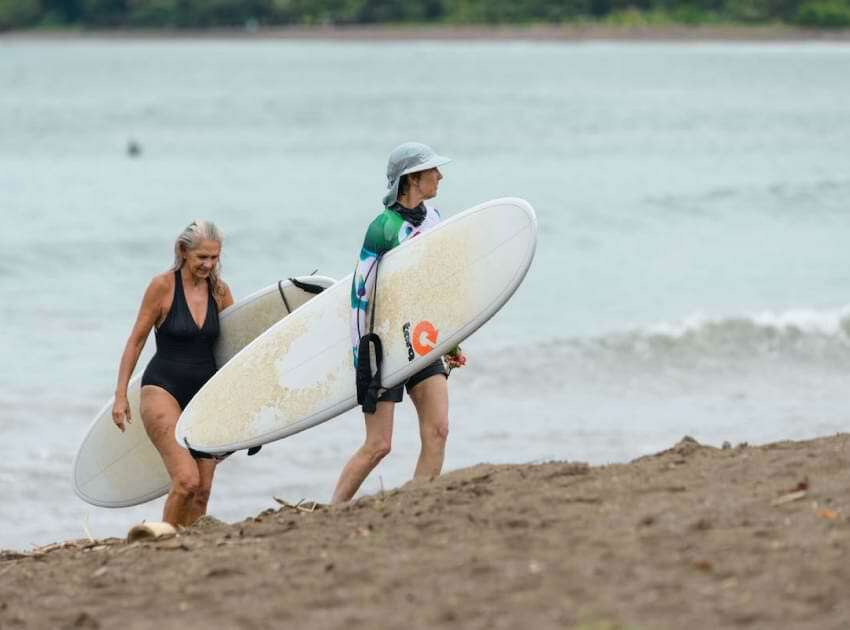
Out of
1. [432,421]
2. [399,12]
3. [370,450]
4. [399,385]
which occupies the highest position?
[399,385]

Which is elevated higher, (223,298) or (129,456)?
(223,298)

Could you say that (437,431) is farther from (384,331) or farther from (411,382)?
(384,331)

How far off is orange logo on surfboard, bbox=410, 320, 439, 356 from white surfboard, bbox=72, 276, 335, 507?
80 centimetres

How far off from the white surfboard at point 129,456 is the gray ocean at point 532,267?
1720 mm

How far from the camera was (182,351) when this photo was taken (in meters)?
6.82

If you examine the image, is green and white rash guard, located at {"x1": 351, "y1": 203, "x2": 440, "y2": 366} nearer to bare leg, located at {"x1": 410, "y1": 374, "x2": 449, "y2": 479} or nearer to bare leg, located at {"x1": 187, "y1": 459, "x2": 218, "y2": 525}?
bare leg, located at {"x1": 410, "y1": 374, "x2": 449, "y2": 479}

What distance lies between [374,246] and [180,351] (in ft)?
3.20

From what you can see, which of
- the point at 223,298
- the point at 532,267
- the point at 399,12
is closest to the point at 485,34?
the point at 399,12

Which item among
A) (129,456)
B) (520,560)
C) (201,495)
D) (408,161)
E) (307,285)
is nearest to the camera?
(520,560)

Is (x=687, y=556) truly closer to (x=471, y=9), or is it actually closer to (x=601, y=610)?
(x=601, y=610)

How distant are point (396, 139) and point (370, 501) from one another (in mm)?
44254

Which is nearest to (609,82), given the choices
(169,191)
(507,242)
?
(169,191)

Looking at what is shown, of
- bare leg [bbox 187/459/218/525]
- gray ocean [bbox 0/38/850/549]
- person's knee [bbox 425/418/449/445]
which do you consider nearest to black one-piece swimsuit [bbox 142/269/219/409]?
bare leg [bbox 187/459/218/525]

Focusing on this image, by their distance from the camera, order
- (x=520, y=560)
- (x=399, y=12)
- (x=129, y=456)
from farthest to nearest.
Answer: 1. (x=399, y=12)
2. (x=129, y=456)
3. (x=520, y=560)
